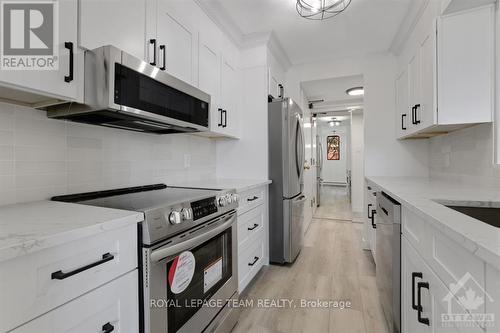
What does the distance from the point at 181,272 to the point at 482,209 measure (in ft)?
4.82

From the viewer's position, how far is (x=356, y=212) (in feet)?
16.4

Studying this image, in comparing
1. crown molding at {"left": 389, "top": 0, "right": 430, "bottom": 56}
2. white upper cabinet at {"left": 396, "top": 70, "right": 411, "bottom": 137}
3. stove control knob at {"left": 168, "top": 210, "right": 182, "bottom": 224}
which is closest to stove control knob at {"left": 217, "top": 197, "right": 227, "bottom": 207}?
stove control knob at {"left": 168, "top": 210, "right": 182, "bottom": 224}

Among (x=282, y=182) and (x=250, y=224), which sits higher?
(x=282, y=182)

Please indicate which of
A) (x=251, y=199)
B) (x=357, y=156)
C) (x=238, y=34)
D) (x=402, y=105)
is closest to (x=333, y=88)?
(x=402, y=105)

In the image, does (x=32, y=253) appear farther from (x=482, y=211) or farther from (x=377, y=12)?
(x=377, y=12)

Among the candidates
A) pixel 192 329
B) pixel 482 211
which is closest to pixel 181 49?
pixel 192 329

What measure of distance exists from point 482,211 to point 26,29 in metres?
2.11

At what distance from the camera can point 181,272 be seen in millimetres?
1100

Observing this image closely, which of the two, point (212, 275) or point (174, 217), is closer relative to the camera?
point (174, 217)
